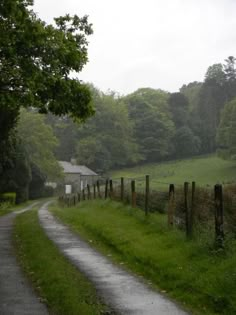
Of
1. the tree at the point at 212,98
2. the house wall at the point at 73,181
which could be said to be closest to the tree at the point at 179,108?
the tree at the point at 212,98

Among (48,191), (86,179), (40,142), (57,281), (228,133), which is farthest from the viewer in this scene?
(86,179)

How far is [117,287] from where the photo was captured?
9.56 m

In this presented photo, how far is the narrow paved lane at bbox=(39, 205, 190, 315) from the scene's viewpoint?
806 centimetres

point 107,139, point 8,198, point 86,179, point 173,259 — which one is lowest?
point 8,198

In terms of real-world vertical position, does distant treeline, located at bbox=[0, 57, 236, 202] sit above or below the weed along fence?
above

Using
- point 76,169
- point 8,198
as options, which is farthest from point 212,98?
point 8,198

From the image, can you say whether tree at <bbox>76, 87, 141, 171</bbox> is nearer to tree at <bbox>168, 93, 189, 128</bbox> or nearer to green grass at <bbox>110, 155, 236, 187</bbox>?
green grass at <bbox>110, 155, 236, 187</bbox>

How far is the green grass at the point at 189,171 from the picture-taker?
87062mm

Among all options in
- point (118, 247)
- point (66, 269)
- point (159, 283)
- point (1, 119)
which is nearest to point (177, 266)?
point (159, 283)

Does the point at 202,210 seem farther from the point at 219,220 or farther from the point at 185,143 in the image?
the point at 185,143

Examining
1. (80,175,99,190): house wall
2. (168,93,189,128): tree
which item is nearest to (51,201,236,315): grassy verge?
(80,175,99,190): house wall

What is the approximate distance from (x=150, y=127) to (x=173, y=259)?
361 feet

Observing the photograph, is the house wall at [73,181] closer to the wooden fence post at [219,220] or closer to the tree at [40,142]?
the tree at [40,142]

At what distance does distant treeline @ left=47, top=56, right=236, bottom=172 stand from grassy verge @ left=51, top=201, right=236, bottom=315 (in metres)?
81.0
